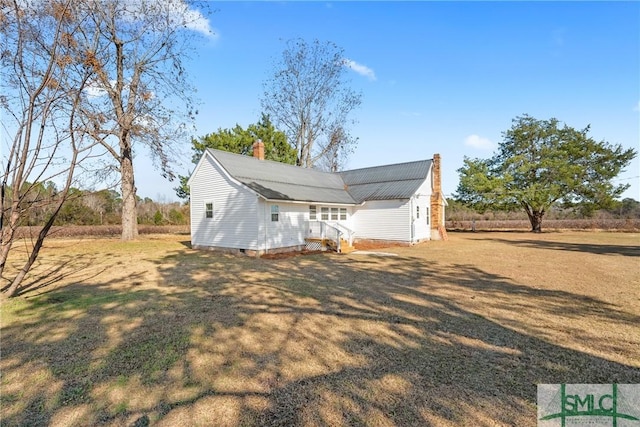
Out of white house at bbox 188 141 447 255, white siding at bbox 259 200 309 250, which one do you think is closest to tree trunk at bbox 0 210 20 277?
white house at bbox 188 141 447 255

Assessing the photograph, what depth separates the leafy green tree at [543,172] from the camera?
88.4 feet

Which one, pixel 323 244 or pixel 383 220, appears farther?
pixel 383 220

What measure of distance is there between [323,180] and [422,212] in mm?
6971

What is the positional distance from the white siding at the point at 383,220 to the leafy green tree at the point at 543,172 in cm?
1409

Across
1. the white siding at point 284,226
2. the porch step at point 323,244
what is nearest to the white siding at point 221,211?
the white siding at point 284,226

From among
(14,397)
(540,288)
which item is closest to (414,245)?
(540,288)

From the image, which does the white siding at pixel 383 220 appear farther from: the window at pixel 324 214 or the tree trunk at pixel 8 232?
the tree trunk at pixel 8 232

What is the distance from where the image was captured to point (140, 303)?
6.50 metres

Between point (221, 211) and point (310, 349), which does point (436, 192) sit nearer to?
point (221, 211)

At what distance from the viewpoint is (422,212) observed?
67.5 feet

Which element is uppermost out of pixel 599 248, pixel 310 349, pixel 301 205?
pixel 301 205

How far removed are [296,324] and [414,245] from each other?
47.4 feet

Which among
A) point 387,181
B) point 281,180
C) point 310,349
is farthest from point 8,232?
point 387,181

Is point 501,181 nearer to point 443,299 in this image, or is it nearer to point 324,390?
point 443,299
